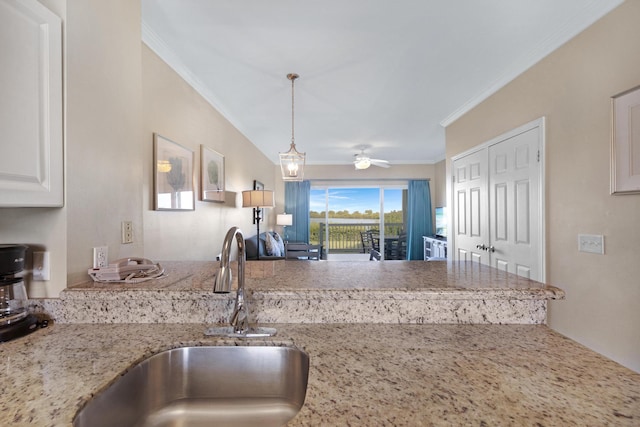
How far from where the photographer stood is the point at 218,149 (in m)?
3.22

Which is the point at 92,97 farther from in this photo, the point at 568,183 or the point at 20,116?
the point at 568,183

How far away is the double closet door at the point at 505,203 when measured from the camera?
231cm

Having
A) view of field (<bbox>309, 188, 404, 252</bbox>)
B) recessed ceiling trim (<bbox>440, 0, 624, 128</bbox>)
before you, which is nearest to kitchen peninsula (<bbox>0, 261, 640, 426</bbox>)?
recessed ceiling trim (<bbox>440, 0, 624, 128</bbox>)

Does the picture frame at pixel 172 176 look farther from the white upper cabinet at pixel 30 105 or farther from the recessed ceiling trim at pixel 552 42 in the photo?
the recessed ceiling trim at pixel 552 42

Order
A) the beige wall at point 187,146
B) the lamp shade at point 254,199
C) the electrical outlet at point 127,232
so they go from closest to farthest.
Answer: the electrical outlet at point 127,232 < the beige wall at point 187,146 < the lamp shade at point 254,199

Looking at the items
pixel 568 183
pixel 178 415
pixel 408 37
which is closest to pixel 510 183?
pixel 568 183

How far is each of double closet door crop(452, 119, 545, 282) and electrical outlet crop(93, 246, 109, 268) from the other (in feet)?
9.23

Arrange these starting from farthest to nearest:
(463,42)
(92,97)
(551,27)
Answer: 1. (463,42)
2. (551,27)
3. (92,97)

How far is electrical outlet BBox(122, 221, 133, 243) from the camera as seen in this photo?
1334 mm

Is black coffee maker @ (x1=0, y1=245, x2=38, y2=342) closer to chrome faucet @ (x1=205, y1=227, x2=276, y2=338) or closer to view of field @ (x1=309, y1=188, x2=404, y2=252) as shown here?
chrome faucet @ (x1=205, y1=227, x2=276, y2=338)

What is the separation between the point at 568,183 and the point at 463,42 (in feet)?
4.10

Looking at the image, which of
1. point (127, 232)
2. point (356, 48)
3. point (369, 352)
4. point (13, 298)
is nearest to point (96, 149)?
point (127, 232)

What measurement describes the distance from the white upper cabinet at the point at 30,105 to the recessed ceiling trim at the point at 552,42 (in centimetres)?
274

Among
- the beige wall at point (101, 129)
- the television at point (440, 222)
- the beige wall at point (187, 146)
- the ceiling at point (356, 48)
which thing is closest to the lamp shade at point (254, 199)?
the beige wall at point (187, 146)
